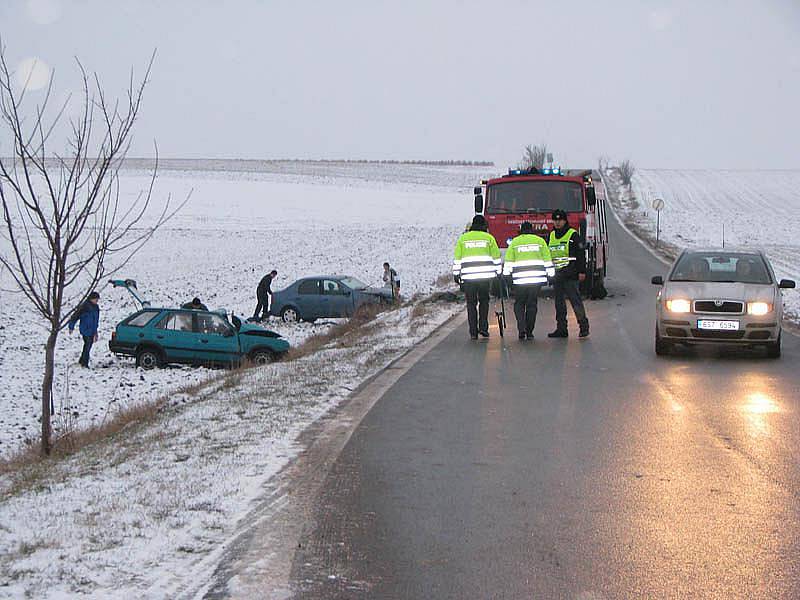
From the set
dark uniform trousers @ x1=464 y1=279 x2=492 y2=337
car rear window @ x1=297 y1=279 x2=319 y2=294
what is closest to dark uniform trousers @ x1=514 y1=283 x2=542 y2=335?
dark uniform trousers @ x1=464 y1=279 x2=492 y2=337

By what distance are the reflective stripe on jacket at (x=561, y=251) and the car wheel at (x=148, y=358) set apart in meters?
9.14

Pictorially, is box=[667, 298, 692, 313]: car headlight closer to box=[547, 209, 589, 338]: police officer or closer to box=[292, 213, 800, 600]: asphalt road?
box=[292, 213, 800, 600]: asphalt road

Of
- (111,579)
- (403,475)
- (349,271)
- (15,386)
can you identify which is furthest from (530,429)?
(349,271)

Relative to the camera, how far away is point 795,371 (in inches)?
505

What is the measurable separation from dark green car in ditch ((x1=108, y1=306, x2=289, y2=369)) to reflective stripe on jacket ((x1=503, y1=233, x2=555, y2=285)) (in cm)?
719

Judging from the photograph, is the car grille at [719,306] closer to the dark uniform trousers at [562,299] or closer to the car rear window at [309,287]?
the dark uniform trousers at [562,299]

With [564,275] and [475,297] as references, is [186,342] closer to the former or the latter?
[475,297]

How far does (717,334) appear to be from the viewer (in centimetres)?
1370

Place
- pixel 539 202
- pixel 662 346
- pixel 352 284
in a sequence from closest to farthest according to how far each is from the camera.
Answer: pixel 662 346 < pixel 539 202 < pixel 352 284

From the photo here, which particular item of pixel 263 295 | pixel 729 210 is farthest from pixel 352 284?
pixel 729 210

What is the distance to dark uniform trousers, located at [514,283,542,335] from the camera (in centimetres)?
1602

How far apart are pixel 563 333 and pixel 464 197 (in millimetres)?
79796

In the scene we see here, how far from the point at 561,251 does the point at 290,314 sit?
1304 centimetres

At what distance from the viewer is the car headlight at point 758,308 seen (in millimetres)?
13656
